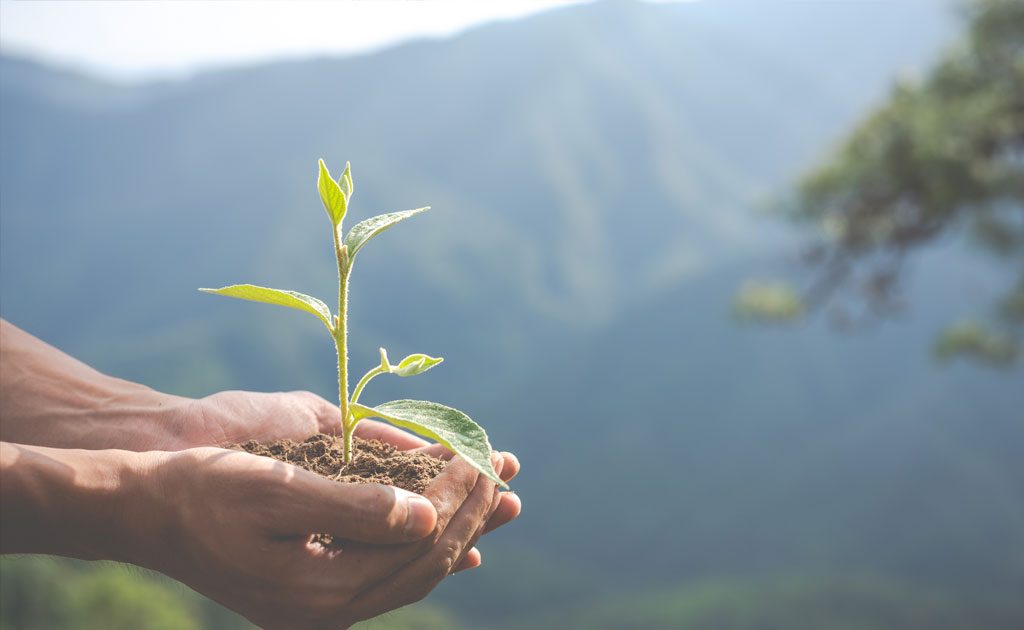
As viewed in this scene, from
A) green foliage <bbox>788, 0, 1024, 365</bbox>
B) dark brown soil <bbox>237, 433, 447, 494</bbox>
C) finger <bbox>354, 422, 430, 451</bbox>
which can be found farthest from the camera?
green foliage <bbox>788, 0, 1024, 365</bbox>

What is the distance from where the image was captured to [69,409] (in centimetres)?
167

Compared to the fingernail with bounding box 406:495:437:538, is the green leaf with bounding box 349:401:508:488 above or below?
above

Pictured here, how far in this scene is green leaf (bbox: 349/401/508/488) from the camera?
1137 millimetres

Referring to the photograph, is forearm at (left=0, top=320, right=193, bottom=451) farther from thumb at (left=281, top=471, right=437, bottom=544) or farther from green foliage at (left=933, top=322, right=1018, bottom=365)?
green foliage at (left=933, top=322, right=1018, bottom=365)

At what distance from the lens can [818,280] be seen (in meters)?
5.78

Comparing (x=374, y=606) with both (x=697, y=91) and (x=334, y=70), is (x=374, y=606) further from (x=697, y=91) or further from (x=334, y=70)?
(x=697, y=91)

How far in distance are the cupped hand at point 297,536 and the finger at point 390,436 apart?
1.52 feet

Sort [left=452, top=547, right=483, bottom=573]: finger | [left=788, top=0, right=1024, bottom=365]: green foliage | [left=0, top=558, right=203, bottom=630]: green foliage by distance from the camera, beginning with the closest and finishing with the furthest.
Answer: [left=452, top=547, right=483, bottom=573]: finger, [left=788, top=0, right=1024, bottom=365]: green foliage, [left=0, top=558, right=203, bottom=630]: green foliage

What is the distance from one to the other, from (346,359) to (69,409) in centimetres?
80

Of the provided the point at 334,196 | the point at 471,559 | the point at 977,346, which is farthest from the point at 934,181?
the point at 334,196

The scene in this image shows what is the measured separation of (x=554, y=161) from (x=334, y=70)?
24.4m

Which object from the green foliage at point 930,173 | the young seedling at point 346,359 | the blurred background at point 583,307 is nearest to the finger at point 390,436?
the young seedling at point 346,359

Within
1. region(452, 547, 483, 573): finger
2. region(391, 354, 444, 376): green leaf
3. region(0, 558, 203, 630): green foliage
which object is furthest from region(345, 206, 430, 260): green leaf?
region(0, 558, 203, 630): green foliage

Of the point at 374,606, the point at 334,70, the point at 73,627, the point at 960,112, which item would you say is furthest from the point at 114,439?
the point at 334,70
